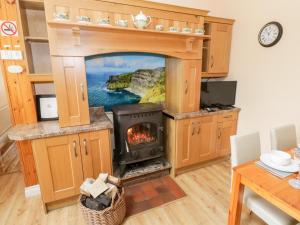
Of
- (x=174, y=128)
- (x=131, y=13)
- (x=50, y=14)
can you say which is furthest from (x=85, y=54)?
(x=174, y=128)

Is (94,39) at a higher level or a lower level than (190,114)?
higher

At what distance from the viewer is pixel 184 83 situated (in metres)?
2.50

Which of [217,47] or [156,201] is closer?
[156,201]

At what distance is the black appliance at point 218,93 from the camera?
9.23ft

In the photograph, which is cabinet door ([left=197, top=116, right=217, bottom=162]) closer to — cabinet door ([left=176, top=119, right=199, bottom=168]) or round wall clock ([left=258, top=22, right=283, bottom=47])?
cabinet door ([left=176, top=119, right=199, bottom=168])

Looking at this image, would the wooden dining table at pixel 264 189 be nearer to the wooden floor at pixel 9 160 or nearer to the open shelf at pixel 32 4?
the open shelf at pixel 32 4

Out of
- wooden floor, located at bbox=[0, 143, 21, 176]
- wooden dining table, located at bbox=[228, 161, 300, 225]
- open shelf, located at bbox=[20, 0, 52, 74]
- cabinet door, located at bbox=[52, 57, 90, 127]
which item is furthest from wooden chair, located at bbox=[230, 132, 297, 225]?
wooden floor, located at bbox=[0, 143, 21, 176]

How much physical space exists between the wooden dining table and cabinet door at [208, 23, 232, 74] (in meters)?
1.79

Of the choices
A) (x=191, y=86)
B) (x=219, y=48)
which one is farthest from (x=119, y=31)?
(x=219, y=48)

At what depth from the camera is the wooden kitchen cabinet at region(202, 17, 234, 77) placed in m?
2.73

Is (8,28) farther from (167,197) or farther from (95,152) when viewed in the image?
(167,197)

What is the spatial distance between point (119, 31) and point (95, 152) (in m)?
1.36

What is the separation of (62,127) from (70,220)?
3.20ft

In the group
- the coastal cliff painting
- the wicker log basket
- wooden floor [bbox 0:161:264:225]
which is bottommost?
wooden floor [bbox 0:161:264:225]
